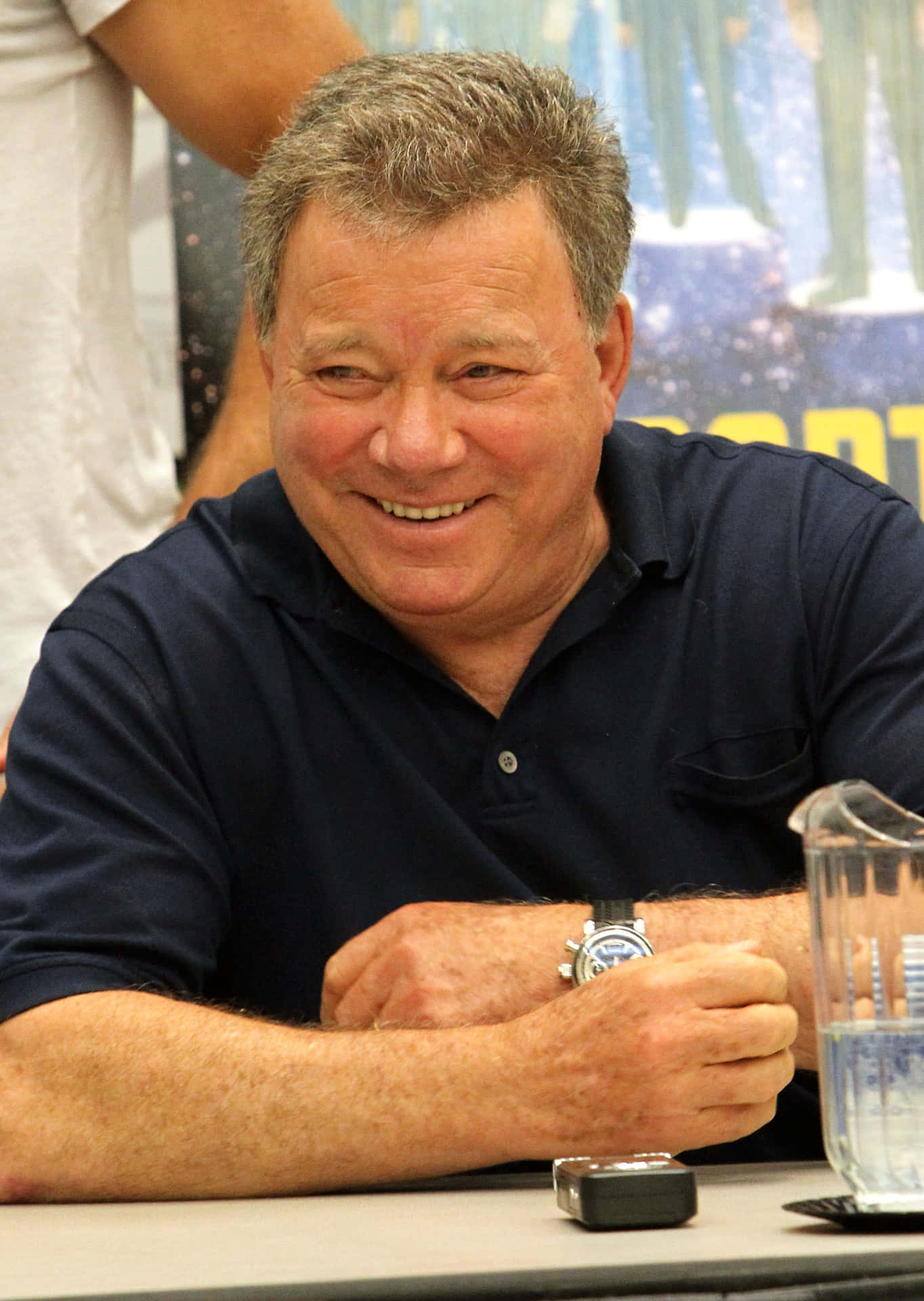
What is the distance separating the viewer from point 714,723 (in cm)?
157

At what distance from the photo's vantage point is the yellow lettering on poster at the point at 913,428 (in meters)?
2.37

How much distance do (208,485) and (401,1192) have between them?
1054 mm

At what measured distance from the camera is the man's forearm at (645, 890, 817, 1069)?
1335mm

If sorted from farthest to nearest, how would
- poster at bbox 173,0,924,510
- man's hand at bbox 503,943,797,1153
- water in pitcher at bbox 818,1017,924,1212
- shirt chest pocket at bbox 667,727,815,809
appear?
poster at bbox 173,0,924,510 < shirt chest pocket at bbox 667,727,815,809 < man's hand at bbox 503,943,797,1153 < water in pitcher at bbox 818,1017,924,1212

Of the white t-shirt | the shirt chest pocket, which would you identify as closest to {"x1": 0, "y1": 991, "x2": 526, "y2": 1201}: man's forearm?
the shirt chest pocket

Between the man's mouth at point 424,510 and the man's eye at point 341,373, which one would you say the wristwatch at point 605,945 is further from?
the man's eye at point 341,373

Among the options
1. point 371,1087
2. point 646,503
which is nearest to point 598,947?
point 371,1087

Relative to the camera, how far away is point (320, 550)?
164cm

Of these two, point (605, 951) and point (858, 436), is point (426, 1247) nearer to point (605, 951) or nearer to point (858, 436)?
point (605, 951)

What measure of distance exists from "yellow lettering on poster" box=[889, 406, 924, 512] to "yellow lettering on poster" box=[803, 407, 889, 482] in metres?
0.02

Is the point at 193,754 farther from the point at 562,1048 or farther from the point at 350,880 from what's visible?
the point at 562,1048

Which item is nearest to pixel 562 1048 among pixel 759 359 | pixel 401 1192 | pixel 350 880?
pixel 401 1192

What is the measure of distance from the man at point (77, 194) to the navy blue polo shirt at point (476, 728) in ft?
0.90

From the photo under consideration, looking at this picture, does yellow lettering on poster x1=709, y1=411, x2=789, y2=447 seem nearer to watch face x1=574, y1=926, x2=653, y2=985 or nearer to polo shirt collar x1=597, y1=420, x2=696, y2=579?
polo shirt collar x1=597, y1=420, x2=696, y2=579
